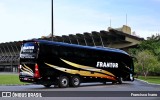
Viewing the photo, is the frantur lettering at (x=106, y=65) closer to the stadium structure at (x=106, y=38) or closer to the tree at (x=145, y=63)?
the tree at (x=145, y=63)

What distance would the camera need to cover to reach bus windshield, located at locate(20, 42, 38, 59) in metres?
26.0

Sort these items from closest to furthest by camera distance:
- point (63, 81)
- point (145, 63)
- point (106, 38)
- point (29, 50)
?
point (29, 50)
point (63, 81)
point (145, 63)
point (106, 38)

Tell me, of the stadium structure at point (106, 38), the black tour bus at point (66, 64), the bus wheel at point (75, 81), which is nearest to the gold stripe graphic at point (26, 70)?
the black tour bus at point (66, 64)

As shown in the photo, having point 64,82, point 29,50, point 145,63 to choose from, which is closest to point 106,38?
point 145,63

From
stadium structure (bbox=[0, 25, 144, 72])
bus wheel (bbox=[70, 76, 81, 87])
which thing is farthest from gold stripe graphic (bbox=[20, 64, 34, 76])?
stadium structure (bbox=[0, 25, 144, 72])

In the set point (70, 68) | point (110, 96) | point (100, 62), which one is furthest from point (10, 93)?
point (100, 62)

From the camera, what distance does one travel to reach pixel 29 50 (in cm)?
2653

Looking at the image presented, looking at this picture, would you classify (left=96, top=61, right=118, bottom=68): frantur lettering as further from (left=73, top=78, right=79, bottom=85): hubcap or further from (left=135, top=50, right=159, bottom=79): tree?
(left=135, top=50, right=159, bottom=79): tree

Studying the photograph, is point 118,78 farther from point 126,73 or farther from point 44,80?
point 44,80

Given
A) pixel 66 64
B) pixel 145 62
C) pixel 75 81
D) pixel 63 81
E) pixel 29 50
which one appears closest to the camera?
pixel 29 50

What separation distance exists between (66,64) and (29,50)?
327 cm

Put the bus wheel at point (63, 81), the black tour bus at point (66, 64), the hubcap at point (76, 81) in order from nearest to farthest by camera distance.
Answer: the black tour bus at point (66, 64) → the bus wheel at point (63, 81) → the hubcap at point (76, 81)

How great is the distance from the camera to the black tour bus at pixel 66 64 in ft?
86.0

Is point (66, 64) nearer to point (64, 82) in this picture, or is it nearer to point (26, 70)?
point (64, 82)
